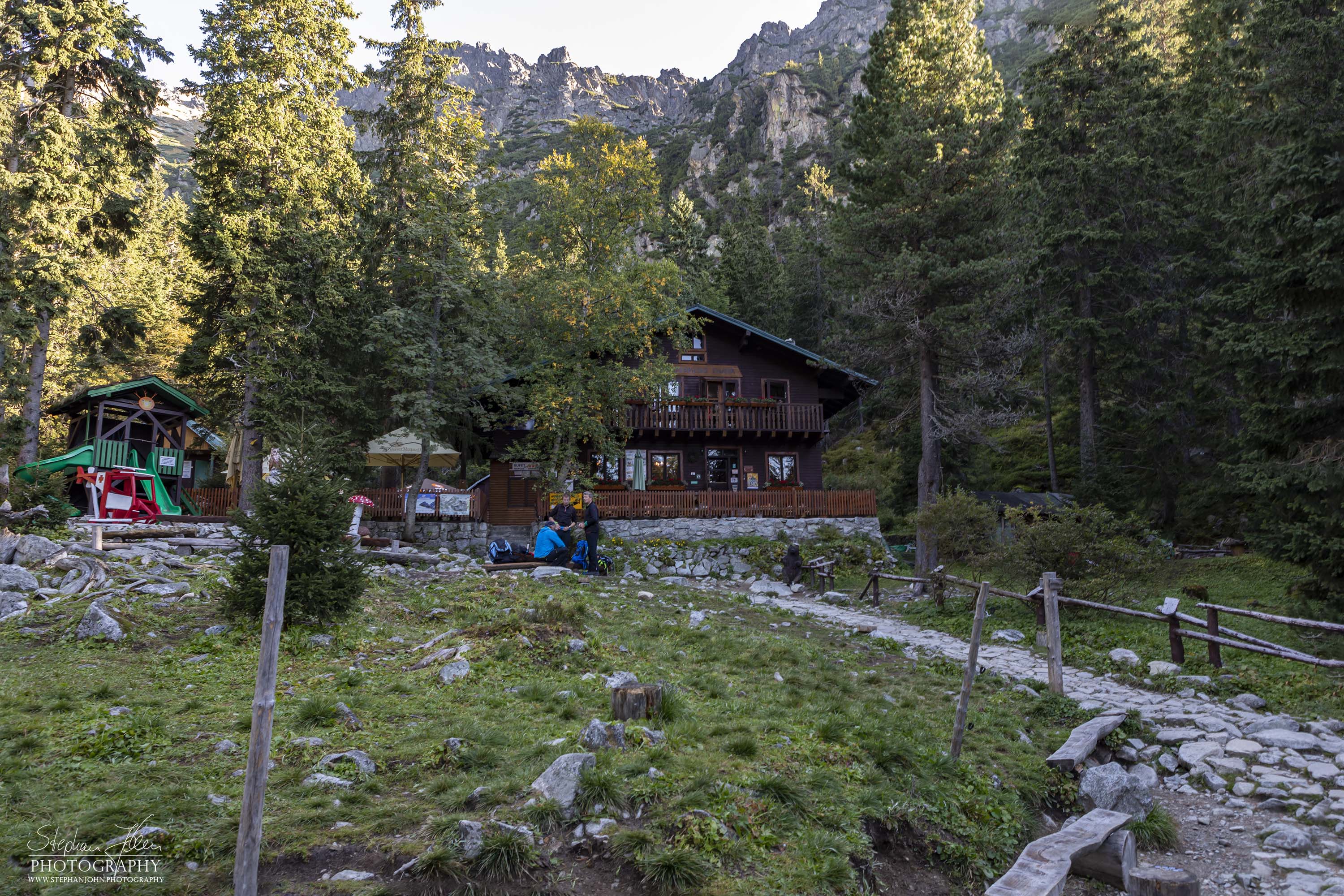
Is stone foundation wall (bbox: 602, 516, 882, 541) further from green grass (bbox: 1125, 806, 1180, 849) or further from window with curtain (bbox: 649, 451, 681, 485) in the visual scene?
green grass (bbox: 1125, 806, 1180, 849)

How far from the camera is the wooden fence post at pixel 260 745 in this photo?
3523 mm

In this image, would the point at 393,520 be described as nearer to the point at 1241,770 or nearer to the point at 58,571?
the point at 58,571

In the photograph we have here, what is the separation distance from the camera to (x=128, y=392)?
2391 centimetres

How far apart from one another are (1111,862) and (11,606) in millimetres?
12676

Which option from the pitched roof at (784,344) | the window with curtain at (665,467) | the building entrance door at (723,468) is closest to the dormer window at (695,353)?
the pitched roof at (784,344)

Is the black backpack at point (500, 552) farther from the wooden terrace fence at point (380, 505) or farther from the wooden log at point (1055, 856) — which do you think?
the wooden log at point (1055, 856)

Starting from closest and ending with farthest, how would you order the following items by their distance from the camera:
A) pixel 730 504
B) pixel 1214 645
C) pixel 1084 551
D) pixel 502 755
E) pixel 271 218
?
1. pixel 502 755
2. pixel 1214 645
3. pixel 1084 551
4. pixel 271 218
5. pixel 730 504

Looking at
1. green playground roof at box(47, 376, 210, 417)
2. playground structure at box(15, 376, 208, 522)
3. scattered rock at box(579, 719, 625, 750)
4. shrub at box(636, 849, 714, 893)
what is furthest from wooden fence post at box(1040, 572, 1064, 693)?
green playground roof at box(47, 376, 210, 417)

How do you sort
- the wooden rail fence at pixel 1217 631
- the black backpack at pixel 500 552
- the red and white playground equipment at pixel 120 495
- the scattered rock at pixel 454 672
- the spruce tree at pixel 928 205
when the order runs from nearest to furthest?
the scattered rock at pixel 454 672
the wooden rail fence at pixel 1217 631
the black backpack at pixel 500 552
the red and white playground equipment at pixel 120 495
the spruce tree at pixel 928 205

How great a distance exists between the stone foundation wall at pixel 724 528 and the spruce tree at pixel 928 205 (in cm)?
393

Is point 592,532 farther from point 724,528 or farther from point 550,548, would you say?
point 724,528

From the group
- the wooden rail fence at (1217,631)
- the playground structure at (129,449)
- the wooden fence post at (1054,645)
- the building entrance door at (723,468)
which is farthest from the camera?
the building entrance door at (723,468)

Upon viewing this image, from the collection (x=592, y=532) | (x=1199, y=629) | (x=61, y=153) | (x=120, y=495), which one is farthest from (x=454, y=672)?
(x=61, y=153)

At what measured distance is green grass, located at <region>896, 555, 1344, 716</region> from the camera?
349 inches
